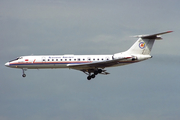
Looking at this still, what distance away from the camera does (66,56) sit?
50.0 meters

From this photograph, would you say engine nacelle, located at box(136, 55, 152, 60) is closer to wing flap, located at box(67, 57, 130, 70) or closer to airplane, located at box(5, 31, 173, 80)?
airplane, located at box(5, 31, 173, 80)

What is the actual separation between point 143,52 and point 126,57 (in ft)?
12.9

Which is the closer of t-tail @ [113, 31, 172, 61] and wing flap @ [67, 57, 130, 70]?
wing flap @ [67, 57, 130, 70]

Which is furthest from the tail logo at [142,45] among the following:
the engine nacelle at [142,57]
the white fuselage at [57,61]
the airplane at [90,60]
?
the white fuselage at [57,61]

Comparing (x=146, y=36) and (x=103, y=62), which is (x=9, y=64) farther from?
→ (x=146, y=36)

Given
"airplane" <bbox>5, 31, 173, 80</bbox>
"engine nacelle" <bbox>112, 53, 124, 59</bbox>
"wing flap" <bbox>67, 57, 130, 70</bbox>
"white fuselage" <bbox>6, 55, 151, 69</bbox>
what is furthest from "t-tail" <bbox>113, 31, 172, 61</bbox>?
"wing flap" <bbox>67, 57, 130, 70</bbox>

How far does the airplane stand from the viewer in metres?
49.4

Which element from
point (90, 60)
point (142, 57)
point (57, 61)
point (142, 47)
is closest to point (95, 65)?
point (90, 60)

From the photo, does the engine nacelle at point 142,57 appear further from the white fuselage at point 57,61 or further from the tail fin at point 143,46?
the white fuselage at point 57,61

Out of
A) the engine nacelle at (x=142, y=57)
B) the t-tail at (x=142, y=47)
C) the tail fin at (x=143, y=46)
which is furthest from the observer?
the tail fin at (x=143, y=46)

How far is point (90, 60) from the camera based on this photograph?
49.9 meters

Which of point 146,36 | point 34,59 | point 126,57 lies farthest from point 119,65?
point 34,59

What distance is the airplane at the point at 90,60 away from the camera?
162 feet

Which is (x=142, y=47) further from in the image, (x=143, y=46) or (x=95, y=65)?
(x=95, y=65)
